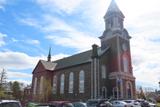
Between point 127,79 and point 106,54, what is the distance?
7.07m

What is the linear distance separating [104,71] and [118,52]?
511 centimetres

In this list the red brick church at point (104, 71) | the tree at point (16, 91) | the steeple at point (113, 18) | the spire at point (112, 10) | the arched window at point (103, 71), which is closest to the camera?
the red brick church at point (104, 71)

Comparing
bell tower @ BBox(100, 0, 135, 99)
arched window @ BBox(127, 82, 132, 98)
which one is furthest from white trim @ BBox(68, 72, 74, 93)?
arched window @ BBox(127, 82, 132, 98)

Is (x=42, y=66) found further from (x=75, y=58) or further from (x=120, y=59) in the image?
(x=120, y=59)

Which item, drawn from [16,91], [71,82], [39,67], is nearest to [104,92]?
[71,82]

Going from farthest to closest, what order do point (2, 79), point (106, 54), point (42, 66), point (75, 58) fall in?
point (42, 66), point (75, 58), point (2, 79), point (106, 54)

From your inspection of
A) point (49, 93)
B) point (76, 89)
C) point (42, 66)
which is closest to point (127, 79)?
point (76, 89)

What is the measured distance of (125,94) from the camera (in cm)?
4459

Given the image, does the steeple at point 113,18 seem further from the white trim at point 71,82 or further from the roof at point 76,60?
the white trim at point 71,82

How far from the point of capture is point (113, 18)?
50.7 m

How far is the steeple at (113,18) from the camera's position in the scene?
49.9m

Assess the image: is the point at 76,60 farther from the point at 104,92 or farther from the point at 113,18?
the point at 113,18

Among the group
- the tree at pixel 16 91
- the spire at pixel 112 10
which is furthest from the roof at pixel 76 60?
the tree at pixel 16 91

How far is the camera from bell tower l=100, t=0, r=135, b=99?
44625 mm
